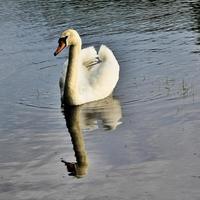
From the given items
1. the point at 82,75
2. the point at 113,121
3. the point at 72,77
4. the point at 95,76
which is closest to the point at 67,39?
the point at 72,77

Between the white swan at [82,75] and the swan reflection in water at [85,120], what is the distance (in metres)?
0.19

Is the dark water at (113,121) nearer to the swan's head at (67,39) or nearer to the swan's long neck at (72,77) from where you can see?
the swan's long neck at (72,77)

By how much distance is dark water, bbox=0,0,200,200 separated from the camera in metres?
9.03

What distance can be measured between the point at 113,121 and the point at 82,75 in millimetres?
2442

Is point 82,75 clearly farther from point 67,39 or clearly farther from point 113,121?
point 113,121

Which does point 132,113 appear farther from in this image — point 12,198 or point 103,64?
point 12,198

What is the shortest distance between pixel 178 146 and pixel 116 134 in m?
1.37

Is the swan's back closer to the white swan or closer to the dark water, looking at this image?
the white swan

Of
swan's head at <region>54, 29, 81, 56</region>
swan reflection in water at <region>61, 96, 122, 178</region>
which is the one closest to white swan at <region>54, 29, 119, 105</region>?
swan's head at <region>54, 29, 81, 56</region>

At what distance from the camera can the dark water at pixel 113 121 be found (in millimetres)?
9031

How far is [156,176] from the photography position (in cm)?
912

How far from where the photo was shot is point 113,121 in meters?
12.1

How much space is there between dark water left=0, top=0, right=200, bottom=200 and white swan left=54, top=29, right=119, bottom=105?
273 millimetres

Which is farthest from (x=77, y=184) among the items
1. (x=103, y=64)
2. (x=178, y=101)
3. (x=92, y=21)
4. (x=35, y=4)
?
(x=35, y=4)
